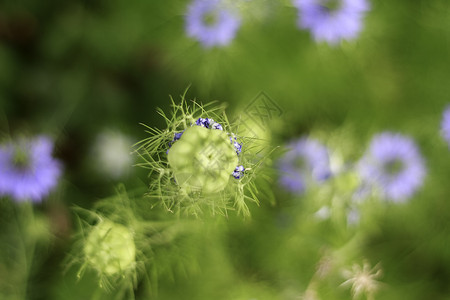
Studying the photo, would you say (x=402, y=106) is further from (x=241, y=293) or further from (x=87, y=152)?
(x=87, y=152)

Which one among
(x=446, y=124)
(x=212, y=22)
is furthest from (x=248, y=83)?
(x=446, y=124)

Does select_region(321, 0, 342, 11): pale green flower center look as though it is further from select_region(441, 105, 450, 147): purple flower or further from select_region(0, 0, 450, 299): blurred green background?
select_region(441, 105, 450, 147): purple flower

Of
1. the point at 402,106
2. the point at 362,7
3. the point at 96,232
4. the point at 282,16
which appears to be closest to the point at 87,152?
the point at 96,232

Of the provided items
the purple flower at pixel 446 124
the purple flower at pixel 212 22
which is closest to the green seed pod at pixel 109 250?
the purple flower at pixel 212 22

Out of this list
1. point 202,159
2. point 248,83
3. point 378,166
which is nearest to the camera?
point 202,159

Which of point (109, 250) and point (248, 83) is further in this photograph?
point (248, 83)

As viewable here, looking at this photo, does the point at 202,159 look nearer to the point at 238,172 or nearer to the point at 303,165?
the point at 238,172

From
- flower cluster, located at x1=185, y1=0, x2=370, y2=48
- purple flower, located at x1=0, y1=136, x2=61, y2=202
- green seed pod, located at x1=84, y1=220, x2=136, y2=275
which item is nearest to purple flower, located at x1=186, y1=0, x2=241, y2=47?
flower cluster, located at x1=185, y1=0, x2=370, y2=48
